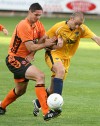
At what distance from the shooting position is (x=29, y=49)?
10055 mm

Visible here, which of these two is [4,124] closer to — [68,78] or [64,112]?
[64,112]

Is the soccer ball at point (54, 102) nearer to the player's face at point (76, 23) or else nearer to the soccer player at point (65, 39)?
the soccer player at point (65, 39)

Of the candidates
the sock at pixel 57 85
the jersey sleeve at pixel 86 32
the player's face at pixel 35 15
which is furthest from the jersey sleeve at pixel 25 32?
the jersey sleeve at pixel 86 32

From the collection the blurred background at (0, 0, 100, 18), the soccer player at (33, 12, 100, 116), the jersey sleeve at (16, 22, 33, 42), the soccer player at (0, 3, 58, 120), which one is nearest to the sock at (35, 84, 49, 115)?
the soccer player at (0, 3, 58, 120)

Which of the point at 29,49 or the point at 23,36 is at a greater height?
the point at 23,36

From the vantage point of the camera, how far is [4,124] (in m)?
9.77

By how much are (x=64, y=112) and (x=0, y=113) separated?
1167 millimetres

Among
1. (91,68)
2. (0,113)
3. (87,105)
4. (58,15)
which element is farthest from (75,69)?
(58,15)

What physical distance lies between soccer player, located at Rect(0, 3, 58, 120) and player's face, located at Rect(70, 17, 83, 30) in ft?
1.54

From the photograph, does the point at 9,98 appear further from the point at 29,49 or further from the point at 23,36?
the point at 23,36

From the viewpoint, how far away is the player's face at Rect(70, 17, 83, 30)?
410 inches

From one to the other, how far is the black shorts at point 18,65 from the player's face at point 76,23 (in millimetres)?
1126

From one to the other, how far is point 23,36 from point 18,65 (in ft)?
1.63

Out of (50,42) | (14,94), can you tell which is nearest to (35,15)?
(50,42)
